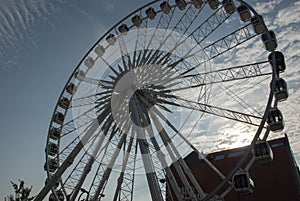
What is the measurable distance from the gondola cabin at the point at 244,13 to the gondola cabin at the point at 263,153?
743cm

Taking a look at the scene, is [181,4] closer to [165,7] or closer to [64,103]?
[165,7]

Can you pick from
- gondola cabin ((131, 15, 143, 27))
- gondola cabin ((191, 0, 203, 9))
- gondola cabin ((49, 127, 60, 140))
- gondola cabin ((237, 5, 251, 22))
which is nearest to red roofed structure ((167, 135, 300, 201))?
gondola cabin ((237, 5, 251, 22))

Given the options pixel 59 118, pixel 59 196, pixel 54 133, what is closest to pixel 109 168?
pixel 59 196

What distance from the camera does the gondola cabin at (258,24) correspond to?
47.9 ft

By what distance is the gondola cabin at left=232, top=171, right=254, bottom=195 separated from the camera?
1055 cm

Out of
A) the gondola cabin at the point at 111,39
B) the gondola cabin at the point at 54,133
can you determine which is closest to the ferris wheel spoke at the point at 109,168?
the gondola cabin at the point at 54,133

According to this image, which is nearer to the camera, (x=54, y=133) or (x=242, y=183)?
(x=242, y=183)

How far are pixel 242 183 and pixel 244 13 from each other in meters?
9.27

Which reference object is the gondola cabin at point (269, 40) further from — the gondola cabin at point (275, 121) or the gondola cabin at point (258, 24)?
the gondola cabin at point (275, 121)

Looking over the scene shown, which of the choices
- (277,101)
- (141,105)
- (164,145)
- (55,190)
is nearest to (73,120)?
(55,190)

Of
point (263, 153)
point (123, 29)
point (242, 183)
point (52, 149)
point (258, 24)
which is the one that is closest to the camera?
point (242, 183)

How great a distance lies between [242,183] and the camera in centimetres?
1062

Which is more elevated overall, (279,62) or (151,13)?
(151,13)

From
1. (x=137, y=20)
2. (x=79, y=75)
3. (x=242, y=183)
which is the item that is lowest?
(x=242, y=183)
